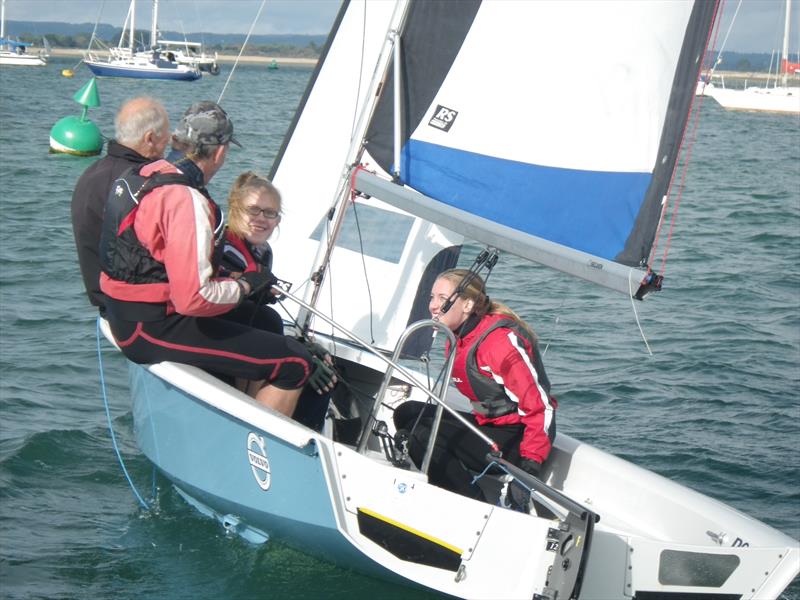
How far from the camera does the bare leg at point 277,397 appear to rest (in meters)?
3.90

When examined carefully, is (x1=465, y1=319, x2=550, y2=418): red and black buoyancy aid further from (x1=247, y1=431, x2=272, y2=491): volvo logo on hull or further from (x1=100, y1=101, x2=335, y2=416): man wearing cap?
(x1=247, y1=431, x2=272, y2=491): volvo logo on hull

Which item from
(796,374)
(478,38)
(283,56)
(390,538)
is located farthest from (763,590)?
(283,56)

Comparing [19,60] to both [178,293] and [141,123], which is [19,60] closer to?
[141,123]

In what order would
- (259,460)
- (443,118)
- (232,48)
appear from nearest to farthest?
1. (259,460)
2. (443,118)
3. (232,48)

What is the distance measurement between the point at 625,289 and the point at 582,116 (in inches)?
28.7

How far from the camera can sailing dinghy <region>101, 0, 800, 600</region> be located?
342 centimetres

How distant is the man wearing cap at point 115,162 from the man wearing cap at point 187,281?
307 mm

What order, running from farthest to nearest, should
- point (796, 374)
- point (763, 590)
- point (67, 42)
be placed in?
point (67, 42) < point (796, 374) < point (763, 590)

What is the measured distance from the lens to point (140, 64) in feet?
150

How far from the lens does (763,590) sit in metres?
3.40

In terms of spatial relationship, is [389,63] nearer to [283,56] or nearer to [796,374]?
[796,374]

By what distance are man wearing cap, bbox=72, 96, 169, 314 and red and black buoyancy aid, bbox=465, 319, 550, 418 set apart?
1.34 m

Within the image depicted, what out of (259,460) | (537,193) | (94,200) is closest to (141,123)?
(94,200)

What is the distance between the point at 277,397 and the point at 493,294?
5336 mm
